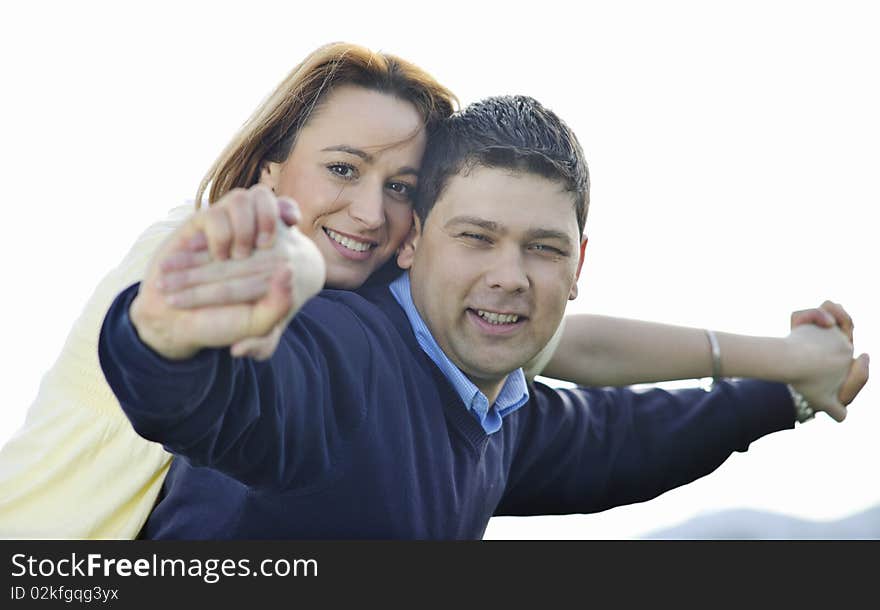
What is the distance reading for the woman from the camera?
10.3 ft

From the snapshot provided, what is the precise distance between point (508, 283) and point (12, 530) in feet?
4.67

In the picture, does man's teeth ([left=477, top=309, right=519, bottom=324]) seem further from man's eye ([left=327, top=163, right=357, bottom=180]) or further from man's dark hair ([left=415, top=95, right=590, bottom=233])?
man's eye ([left=327, top=163, right=357, bottom=180])

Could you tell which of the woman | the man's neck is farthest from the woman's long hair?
the man's neck

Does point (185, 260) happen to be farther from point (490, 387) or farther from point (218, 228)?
point (490, 387)

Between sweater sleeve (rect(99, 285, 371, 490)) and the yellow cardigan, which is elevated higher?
the yellow cardigan

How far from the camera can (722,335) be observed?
3.84m

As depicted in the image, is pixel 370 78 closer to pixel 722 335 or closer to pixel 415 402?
pixel 415 402

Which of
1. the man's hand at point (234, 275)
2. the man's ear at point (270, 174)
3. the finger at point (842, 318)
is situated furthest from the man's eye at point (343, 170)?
the finger at point (842, 318)

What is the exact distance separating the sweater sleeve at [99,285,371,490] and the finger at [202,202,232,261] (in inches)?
9.5

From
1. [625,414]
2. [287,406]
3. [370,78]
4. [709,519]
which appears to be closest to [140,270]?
[370,78]

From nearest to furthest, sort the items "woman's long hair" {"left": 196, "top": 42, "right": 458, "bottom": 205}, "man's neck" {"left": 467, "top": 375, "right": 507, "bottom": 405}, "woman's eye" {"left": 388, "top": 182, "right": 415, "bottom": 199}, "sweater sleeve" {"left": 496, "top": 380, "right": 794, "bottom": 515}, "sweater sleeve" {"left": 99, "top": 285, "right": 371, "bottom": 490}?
"sweater sleeve" {"left": 99, "top": 285, "right": 371, "bottom": 490} → "man's neck" {"left": 467, "top": 375, "right": 507, "bottom": 405} → "woman's eye" {"left": 388, "top": 182, "right": 415, "bottom": 199} → "woman's long hair" {"left": 196, "top": 42, "right": 458, "bottom": 205} → "sweater sleeve" {"left": 496, "top": 380, "right": 794, "bottom": 515}

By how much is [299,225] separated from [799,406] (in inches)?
64.0

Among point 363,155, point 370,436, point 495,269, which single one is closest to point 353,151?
A: point 363,155

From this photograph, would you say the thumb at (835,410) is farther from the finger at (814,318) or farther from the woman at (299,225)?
the woman at (299,225)
